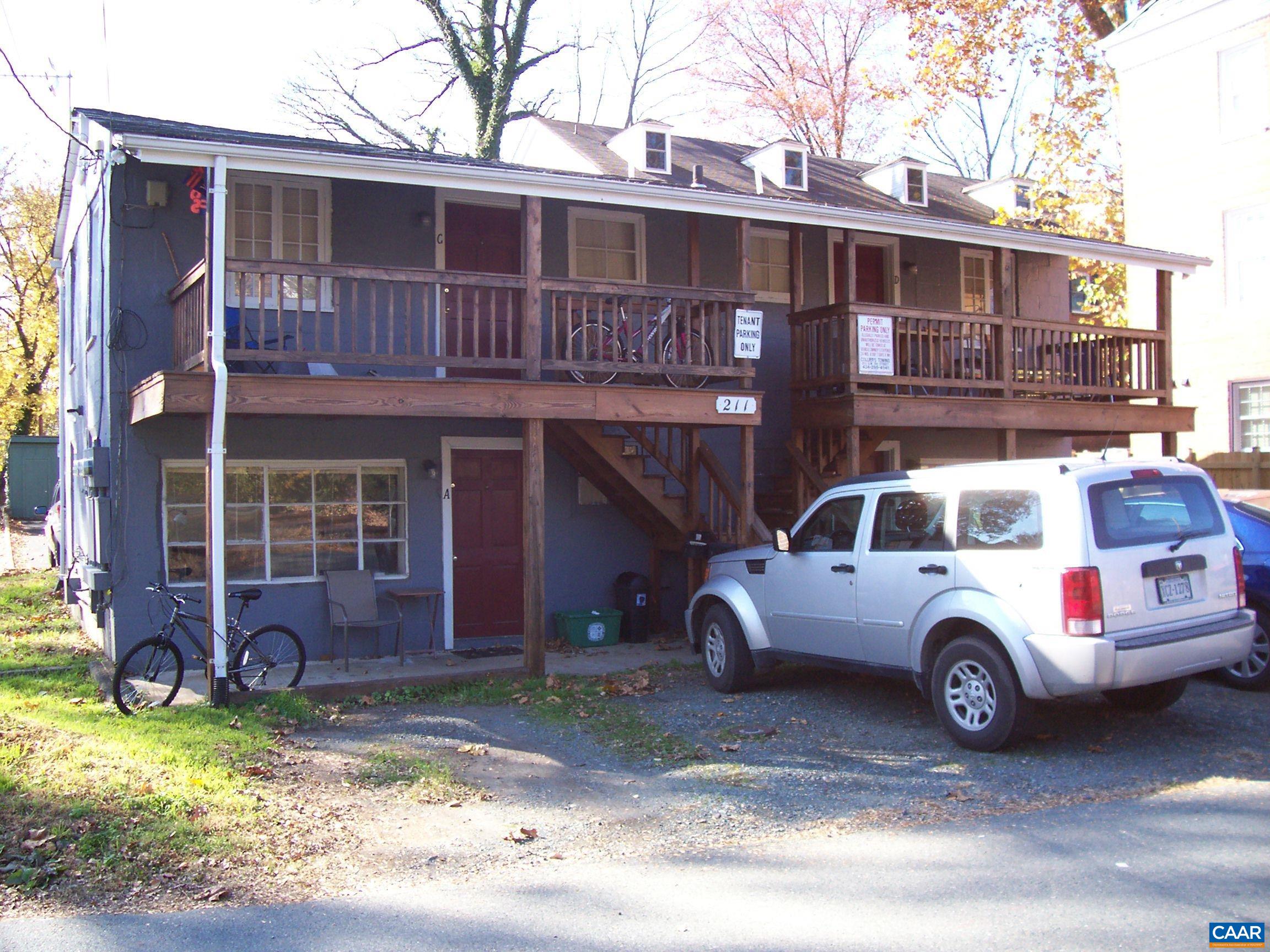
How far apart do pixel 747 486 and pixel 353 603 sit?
418cm

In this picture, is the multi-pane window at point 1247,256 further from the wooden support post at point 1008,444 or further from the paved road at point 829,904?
the paved road at point 829,904

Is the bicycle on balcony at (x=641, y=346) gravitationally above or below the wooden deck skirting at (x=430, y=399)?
above

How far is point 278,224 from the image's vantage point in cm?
1116

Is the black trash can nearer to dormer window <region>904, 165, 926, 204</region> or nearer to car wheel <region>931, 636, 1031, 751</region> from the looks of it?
car wheel <region>931, 636, 1031, 751</region>

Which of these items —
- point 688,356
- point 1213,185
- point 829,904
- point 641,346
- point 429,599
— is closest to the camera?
point 829,904

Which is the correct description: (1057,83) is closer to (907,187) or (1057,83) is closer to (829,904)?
(907,187)

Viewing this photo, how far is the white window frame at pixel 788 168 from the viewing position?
15.6 meters

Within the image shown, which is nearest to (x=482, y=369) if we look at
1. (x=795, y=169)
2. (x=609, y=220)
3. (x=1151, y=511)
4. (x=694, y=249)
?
(x=694, y=249)

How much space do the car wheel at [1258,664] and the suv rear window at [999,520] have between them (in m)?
3.14

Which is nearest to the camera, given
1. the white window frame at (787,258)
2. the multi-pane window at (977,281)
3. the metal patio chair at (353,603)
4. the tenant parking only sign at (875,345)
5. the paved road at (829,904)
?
the paved road at (829,904)

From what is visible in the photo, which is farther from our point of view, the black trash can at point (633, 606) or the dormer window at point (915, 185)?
the dormer window at point (915, 185)

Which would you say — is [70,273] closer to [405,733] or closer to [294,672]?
[294,672]

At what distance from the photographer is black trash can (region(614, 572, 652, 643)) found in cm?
1209

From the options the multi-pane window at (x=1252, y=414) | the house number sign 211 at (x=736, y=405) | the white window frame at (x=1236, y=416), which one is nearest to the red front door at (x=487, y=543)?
the house number sign 211 at (x=736, y=405)
